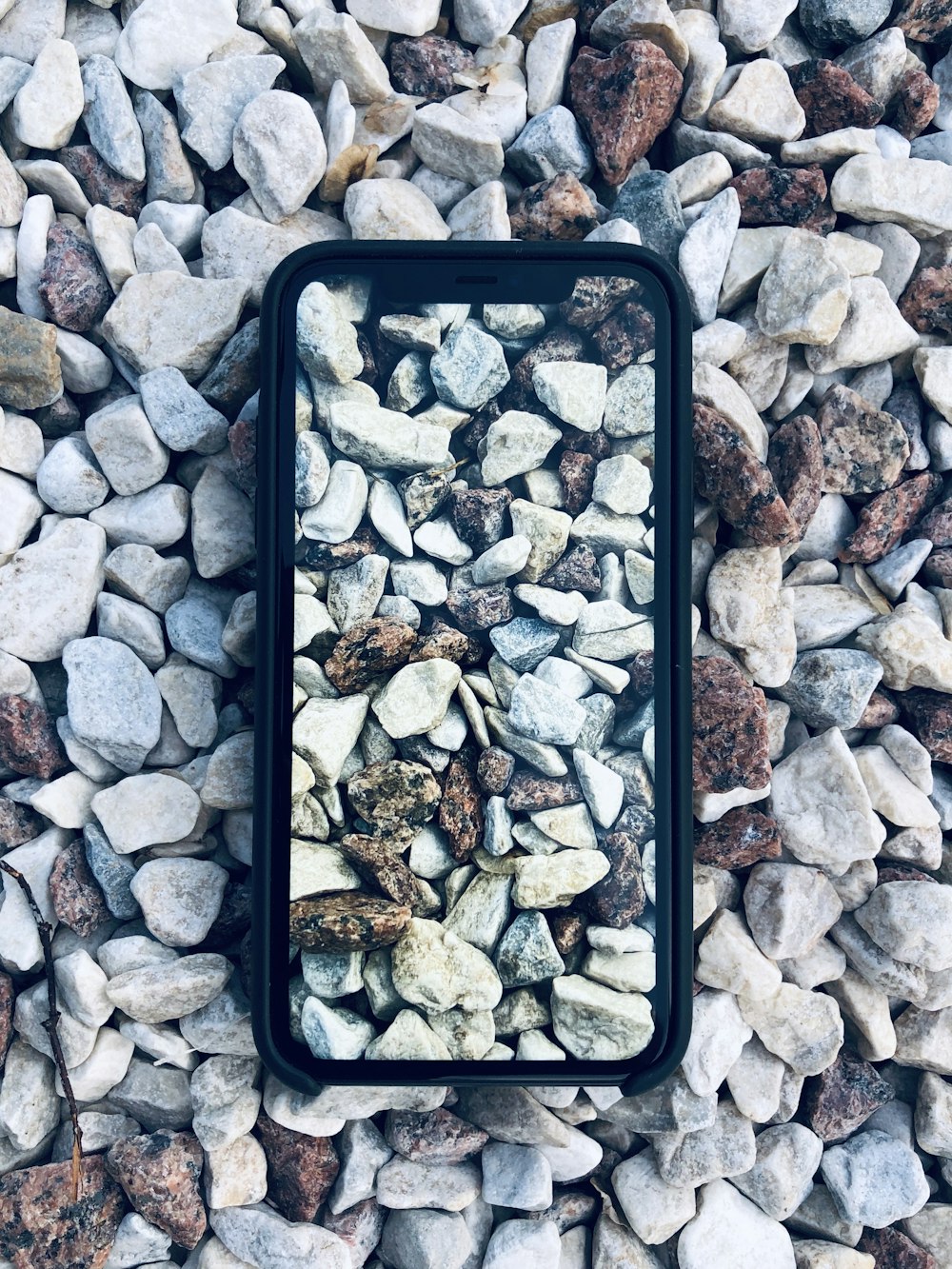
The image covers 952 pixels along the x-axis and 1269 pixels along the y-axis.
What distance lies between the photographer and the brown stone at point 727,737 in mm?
812

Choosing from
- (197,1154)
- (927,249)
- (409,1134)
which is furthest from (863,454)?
(197,1154)

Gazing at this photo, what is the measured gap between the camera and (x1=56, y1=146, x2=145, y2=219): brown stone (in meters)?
0.85

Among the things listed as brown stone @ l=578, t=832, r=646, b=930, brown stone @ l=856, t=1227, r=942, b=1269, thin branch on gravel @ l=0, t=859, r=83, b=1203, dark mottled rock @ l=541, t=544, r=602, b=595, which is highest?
dark mottled rock @ l=541, t=544, r=602, b=595

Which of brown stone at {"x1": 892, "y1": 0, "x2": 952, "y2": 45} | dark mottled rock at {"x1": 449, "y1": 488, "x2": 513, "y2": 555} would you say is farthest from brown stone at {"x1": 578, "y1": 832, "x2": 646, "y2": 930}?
brown stone at {"x1": 892, "y1": 0, "x2": 952, "y2": 45}

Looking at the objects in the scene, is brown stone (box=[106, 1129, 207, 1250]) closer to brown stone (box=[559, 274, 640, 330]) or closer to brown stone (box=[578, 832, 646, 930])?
brown stone (box=[578, 832, 646, 930])

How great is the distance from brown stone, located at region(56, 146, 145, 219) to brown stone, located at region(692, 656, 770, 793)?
1.96 ft

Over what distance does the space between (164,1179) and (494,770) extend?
40 cm

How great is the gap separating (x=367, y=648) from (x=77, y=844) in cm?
28

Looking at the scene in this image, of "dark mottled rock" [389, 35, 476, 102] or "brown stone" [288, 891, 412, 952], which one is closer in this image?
"brown stone" [288, 891, 412, 952]

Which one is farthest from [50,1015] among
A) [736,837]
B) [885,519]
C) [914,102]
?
[914,102]

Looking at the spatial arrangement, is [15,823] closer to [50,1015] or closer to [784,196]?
[50,1015]

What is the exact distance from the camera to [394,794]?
767 mm

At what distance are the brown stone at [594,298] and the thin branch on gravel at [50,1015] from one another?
1.94 feet

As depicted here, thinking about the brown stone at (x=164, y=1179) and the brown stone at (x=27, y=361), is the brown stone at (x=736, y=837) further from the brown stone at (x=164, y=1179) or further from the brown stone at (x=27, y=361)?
the brown stone at (x=27, y=361)
